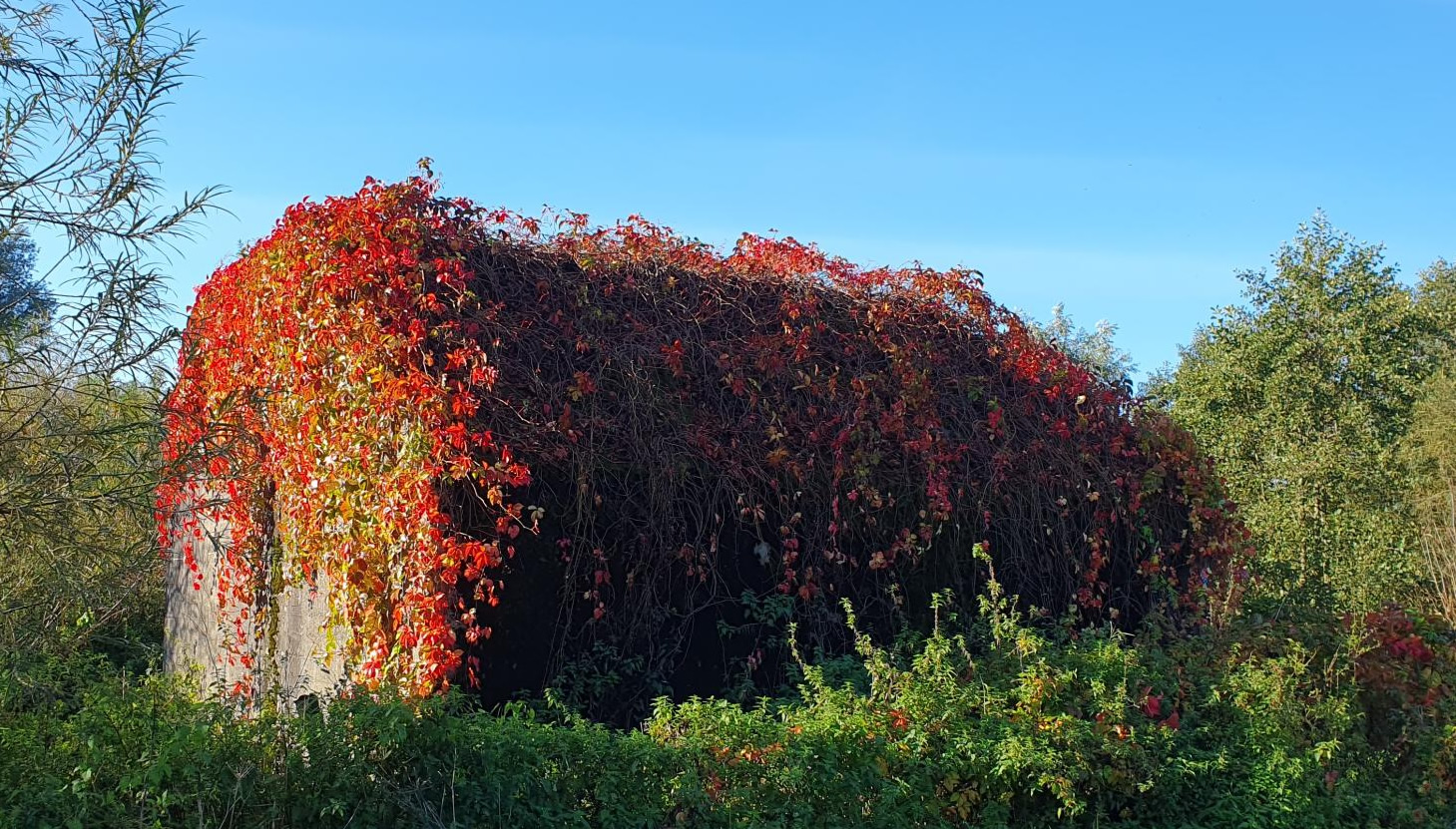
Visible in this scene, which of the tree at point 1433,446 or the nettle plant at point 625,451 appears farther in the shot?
the tree at point 1433,446

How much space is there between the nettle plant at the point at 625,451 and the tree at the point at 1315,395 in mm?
12885

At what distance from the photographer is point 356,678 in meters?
6.74

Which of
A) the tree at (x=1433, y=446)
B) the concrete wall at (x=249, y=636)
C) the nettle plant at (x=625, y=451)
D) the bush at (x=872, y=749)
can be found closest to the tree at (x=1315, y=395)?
the tree at (x=1433, y=446)

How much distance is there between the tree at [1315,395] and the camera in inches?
830

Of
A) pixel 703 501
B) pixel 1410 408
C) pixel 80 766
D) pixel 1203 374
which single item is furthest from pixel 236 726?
pixel 1410 408

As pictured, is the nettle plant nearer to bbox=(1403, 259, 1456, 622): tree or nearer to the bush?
the bush

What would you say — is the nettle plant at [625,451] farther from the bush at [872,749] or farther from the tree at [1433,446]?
the tree at [1433,446]

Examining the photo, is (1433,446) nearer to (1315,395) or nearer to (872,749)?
(1315,395)

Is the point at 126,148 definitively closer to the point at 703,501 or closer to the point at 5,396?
the point at 5,396

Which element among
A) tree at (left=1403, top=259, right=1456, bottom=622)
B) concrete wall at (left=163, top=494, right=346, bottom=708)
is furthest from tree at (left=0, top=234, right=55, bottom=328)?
tree at (left=1403, top=259, right=1456, bottom=622)

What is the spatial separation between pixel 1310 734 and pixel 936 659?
7.33 feet

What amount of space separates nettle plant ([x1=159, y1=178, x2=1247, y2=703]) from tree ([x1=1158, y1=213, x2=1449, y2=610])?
1288 centimetres

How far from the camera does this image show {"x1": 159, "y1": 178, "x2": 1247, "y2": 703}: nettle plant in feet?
21.4

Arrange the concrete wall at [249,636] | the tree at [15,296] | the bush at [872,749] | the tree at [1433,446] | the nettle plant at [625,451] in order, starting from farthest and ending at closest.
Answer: the tree at [1433,446] < the concrete wall at [249,636] < the nettle plant at [625,451] < the tree at [15,296] < the bush at [872,749]
